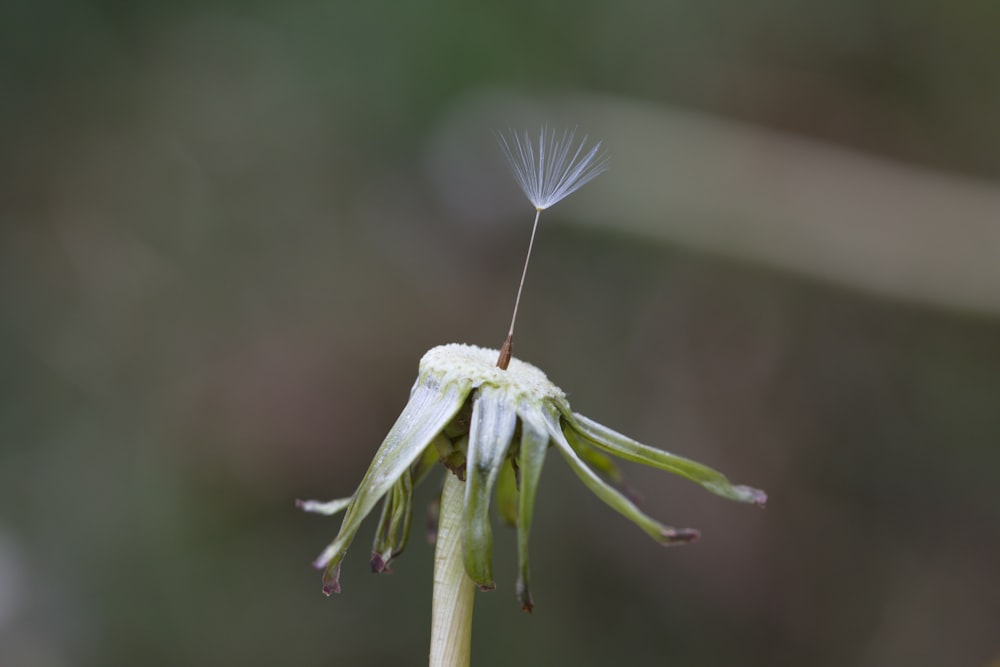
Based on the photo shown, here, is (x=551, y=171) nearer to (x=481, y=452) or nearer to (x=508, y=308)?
(x=481, y=452)

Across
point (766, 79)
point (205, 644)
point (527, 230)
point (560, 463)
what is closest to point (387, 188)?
point (527, 230)

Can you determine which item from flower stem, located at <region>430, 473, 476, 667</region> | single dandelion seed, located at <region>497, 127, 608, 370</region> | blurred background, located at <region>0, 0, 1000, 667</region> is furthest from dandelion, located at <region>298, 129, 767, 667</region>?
blurred background, located at <region>0, 0, 1000, 667</region>

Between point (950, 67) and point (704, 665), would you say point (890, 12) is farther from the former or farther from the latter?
point (704, 665)

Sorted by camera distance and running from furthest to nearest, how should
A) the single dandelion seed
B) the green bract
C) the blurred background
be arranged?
the blurred background < the single dandelion seed < the green bract

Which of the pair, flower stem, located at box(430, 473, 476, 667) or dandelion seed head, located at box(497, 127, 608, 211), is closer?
flower stem, located at box(430, 473, 476, 667)

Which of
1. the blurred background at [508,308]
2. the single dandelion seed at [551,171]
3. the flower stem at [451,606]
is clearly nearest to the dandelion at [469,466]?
the flower stem at [451,606]

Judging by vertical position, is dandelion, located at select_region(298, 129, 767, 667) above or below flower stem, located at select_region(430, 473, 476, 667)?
above

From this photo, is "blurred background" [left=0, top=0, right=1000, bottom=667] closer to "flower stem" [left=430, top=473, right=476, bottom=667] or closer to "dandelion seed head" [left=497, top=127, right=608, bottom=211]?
"dandelion seed head" [left=497, top=127, right=608, bottom=211]
